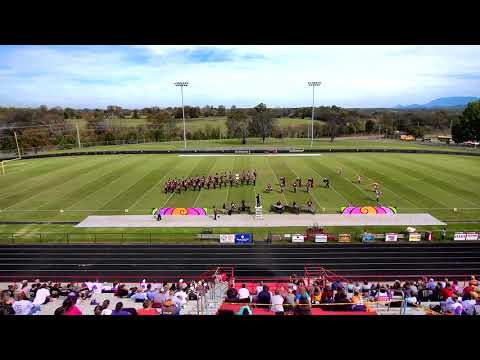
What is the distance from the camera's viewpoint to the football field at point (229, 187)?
27.1 metres

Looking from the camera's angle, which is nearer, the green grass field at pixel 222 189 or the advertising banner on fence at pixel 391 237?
the advertising banner on fence at pixel 391 237

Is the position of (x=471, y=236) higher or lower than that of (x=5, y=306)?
lower

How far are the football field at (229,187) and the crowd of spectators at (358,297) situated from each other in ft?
42.6

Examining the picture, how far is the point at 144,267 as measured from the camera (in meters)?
17.8

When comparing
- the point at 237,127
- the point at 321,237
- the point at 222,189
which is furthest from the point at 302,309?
the point at 237,127

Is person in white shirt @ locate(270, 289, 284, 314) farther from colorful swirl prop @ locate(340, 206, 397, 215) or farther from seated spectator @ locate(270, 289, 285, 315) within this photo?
colorful swirl prop @ locate(340, 206, 397, 215)

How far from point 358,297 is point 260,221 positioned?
12630 millimetres

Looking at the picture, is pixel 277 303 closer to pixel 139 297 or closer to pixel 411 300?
pixel 411 300

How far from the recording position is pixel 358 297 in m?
11.5

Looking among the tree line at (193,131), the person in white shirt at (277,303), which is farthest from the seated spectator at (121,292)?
the tree line at (193,131)

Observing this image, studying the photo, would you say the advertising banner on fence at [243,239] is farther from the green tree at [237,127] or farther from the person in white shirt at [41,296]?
the green tree at [237,127]
